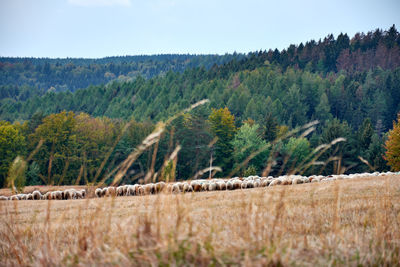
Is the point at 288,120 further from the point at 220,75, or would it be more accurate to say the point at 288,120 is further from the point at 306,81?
the point at 220,75

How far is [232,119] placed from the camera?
62281 millimetres

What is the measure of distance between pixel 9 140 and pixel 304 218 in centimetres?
5744

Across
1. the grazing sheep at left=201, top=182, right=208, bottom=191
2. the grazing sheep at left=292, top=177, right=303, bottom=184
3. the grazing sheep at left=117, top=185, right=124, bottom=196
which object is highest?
the grazing sheep at left=292, top=177, right=303, bottom=184

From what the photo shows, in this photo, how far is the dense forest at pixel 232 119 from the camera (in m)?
41.5

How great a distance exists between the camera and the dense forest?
41.5 meters


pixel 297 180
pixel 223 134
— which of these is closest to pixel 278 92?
pixel 223 134

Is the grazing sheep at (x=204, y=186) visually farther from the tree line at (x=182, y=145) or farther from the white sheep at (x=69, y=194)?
the tree line at (x=182, y=145)

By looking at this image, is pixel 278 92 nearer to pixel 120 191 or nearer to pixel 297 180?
pixel 297 180

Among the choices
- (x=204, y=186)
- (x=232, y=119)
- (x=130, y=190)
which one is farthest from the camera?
(x=232, y=119)

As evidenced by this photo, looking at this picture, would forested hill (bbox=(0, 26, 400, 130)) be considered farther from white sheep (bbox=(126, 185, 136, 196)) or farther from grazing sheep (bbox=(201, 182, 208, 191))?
grazing sheep (bbox=(201, 182, 208, 191))

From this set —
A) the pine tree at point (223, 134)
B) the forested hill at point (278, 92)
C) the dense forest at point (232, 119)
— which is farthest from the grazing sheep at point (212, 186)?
the forested hill at point (278, 92)

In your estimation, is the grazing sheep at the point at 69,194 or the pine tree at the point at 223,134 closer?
the grazing sheep at the point at 69,194

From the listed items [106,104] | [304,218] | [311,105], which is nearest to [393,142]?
[304,218]

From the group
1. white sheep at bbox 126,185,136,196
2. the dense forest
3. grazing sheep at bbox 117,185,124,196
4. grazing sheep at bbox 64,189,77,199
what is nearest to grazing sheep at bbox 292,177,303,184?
the dense forest
